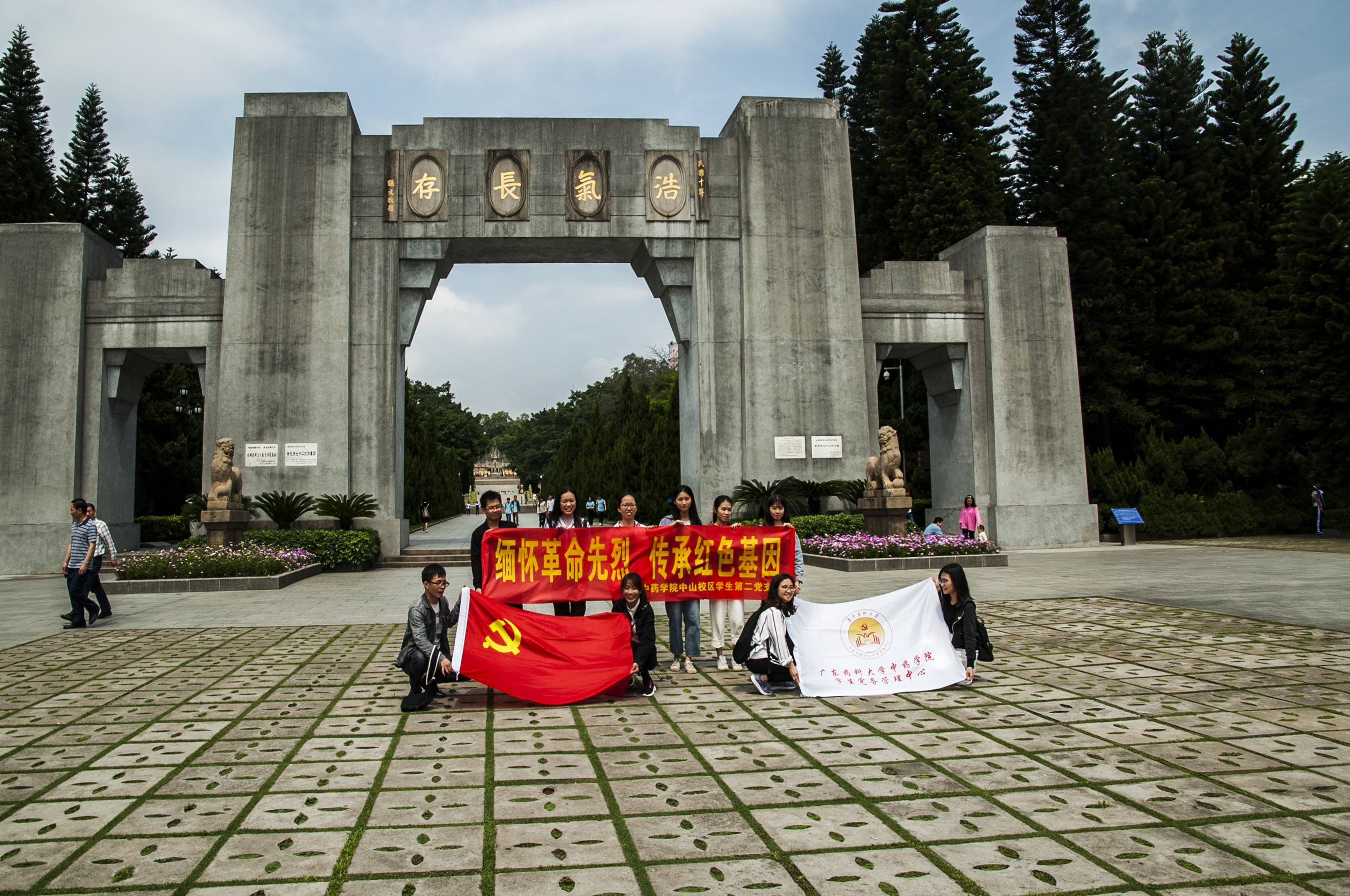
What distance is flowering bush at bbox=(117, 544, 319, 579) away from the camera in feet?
41.2

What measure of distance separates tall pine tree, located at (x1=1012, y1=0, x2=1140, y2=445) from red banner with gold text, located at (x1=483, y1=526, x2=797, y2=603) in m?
22.5

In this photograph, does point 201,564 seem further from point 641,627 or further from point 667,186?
point 667,186

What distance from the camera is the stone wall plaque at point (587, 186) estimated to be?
17.6 metres

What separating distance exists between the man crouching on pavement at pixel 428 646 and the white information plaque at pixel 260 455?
12350 mm

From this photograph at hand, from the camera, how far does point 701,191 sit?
18.0 meters

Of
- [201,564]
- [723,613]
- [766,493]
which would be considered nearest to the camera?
[723,613]

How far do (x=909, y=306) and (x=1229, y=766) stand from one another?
1557cm

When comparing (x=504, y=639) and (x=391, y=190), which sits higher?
(x=391, y=190)

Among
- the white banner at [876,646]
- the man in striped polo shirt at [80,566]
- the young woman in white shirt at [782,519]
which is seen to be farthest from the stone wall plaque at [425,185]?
the white banner at [876,646]

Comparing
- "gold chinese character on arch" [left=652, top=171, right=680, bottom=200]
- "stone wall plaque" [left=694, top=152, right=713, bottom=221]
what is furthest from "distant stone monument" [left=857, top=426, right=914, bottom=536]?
"gold chinese character on arch" [left=652, top=171, right=680, bottom=200]

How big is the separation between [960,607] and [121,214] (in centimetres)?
3433

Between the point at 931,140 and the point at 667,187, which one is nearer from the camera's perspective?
the point at 667,187

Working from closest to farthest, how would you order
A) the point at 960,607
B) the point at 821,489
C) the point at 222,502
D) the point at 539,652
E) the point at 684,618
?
the point at 539,652 < the point at 960,607 < the point at 684,618 < the point at 222,502 < the point at 821,489

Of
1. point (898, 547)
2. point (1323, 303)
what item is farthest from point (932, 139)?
point (898, 547)
